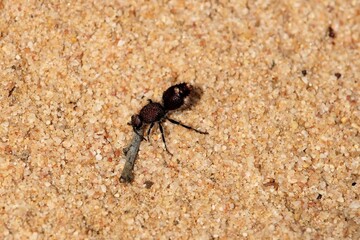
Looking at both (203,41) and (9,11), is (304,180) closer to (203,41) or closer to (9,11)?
(203,41)

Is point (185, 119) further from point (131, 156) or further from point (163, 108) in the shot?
point (131, 156)

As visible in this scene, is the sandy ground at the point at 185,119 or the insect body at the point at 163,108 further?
the insect body at the point at 163,108

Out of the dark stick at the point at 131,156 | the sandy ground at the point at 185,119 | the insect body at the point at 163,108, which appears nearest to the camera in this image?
the sandy ground at the point at 185,119

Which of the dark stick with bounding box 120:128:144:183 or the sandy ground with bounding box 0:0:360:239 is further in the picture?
the dark stick with bounding box 120:128:144:183

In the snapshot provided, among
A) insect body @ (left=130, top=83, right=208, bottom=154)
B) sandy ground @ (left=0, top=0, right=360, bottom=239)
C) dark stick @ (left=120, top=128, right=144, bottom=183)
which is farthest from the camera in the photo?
insect body @ (left=130, top=83, right=208, bottom=154)

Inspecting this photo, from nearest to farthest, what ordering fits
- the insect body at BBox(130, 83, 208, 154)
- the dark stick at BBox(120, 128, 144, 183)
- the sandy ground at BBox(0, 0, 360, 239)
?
1. the sandy ground at BBox(0, 0, 360, 239)
2. the dark stick at BBox(120, 128, 144, 183)
3. the insect body at BBox(130, 83, 208, 154)

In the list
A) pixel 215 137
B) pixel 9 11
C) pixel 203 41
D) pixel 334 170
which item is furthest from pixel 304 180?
pixel 9 11

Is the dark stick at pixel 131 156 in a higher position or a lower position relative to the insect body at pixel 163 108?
lower
